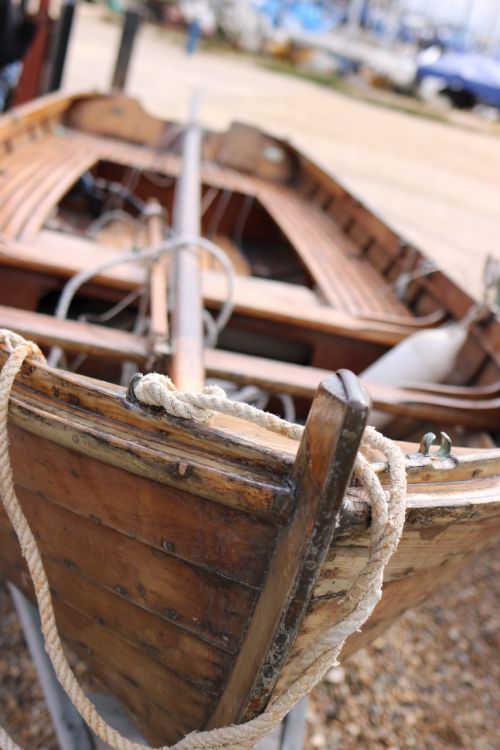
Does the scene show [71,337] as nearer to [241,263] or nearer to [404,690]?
[404,690]

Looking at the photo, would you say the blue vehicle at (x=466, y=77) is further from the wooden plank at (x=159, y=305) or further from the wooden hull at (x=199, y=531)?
the wooden hull at (x=199, y=531)

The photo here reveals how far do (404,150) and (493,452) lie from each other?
54.9 ft

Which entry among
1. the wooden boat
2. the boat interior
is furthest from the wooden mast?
the boat interior

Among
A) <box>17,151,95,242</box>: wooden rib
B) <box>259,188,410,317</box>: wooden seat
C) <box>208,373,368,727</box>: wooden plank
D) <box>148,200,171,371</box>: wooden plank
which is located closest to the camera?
<box>208,373,368,727</box>: wooden plank

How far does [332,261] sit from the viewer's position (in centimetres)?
425

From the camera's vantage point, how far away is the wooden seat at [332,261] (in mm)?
3688

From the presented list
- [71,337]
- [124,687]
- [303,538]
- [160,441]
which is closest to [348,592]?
[303,538]

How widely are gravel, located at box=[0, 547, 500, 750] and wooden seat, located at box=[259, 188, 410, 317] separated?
1.46 metres

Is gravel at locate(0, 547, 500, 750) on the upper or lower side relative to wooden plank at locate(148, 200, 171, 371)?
lower

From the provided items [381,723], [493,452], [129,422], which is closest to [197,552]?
[129,422]

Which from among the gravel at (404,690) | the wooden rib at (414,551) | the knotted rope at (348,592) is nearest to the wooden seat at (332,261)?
the gravel at (404,690)

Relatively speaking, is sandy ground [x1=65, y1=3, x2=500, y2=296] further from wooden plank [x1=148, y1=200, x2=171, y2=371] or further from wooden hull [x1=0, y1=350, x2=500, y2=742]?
wooden hull [x1=0, y1=350, x2=500, y2=742]

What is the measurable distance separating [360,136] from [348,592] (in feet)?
57.2

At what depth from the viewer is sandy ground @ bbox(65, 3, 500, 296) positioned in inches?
446
